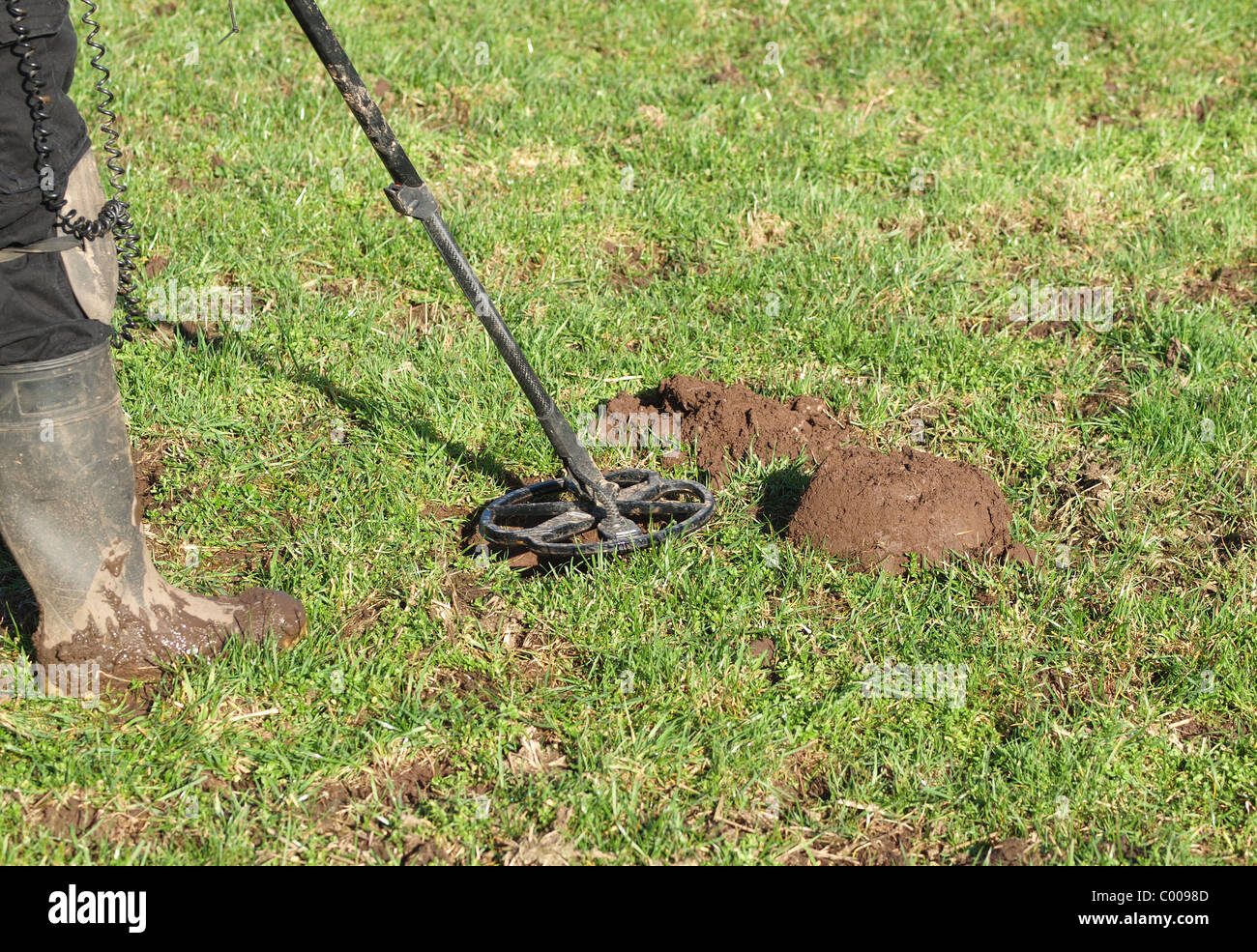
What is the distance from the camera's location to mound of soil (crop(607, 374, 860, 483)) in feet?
11.8

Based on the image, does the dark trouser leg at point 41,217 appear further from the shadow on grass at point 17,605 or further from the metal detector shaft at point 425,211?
the shadow on grass at point 17,605

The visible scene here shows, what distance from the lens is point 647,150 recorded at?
5.07 meters

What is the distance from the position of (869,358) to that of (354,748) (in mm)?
2289

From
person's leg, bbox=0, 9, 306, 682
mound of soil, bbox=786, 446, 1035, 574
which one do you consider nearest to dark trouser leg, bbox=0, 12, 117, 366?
person's leg, bbox=0, 9, 306, 682

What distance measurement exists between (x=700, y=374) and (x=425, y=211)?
1.50m

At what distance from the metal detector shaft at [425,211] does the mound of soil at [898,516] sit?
1.96 ft

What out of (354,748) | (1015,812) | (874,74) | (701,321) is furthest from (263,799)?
(874,74)

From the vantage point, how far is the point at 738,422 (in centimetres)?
363

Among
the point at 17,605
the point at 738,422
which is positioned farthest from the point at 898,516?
the point at 17,605

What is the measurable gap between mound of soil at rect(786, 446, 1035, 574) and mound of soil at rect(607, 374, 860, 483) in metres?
0.33

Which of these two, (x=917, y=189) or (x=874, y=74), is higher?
(x=874, y=74)

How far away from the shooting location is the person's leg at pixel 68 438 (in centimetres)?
234
